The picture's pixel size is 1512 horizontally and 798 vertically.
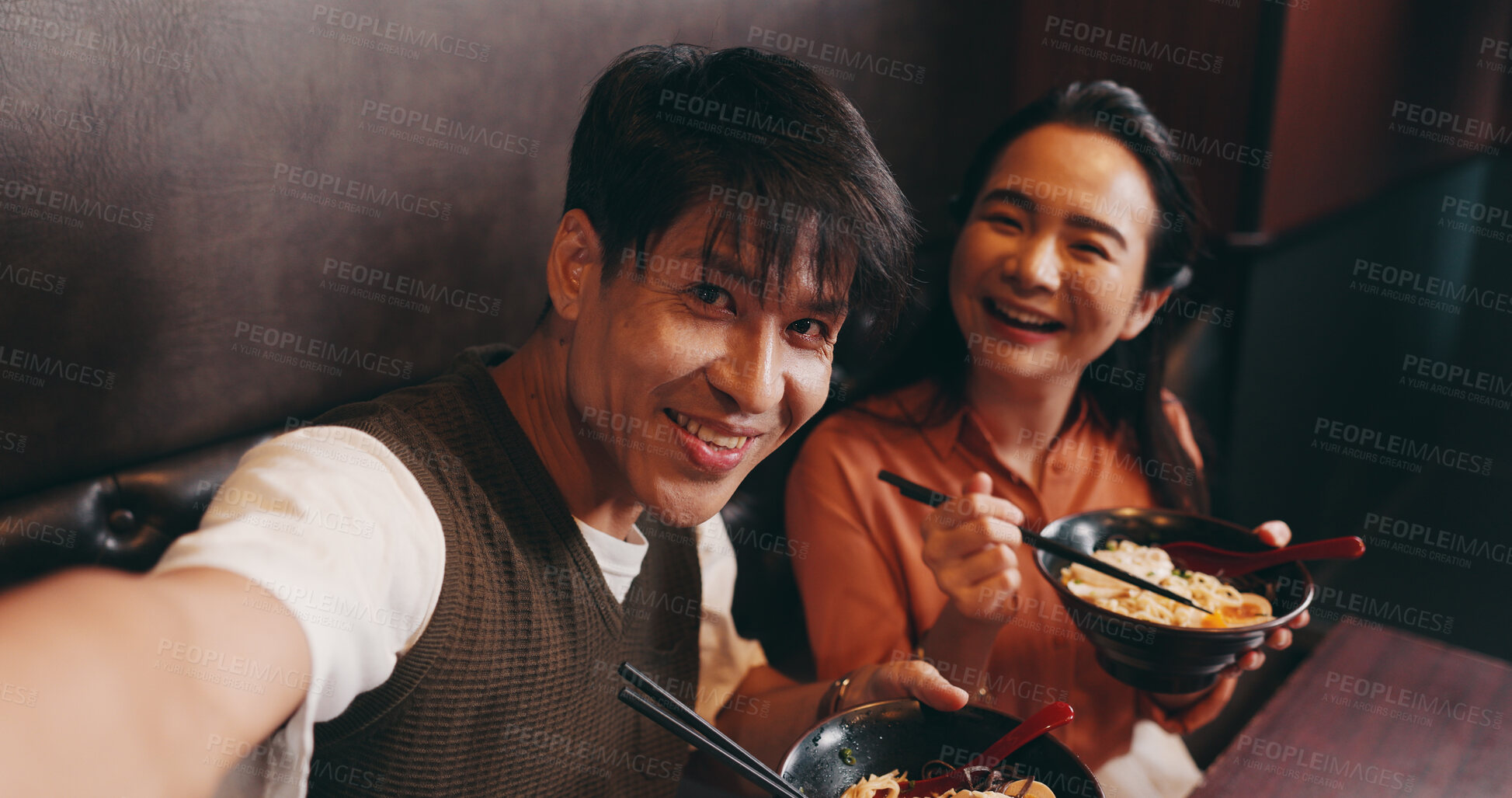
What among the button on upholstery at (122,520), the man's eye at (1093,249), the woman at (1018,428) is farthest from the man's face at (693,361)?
the man's eye at (1093,249)

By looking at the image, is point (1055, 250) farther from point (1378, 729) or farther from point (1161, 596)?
point (1378, 729)

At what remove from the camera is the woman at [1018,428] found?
1.66 meters

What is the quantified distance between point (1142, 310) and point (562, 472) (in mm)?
1195

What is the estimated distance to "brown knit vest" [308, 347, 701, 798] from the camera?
3.26 feet

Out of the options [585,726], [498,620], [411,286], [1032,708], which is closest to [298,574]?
[498,620]

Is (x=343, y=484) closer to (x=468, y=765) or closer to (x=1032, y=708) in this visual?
(x=468, y=765)

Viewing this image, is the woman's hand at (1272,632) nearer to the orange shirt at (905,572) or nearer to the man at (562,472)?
the orange shirt at (905,572)

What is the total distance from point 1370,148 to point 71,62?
14.1 feet

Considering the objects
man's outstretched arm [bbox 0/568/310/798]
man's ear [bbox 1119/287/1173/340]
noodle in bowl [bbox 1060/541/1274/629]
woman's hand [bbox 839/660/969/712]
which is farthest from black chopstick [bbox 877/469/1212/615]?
man's outstretched arm [bbox 0/568/310/798]

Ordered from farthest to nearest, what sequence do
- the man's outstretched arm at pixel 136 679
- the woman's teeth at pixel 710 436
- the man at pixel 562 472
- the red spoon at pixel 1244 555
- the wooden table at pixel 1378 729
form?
the red spoon at pixel 1244 555 → the wooden table at pixel 1378 729 → the woman's teeth at pixel 710 436 → the man at pixel 562 472 → the man's outstretched arm at pixel 136 679

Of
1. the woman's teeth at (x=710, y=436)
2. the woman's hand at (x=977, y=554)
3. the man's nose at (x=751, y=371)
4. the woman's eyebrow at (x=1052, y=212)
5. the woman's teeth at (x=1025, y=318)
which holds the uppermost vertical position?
the woman's eyebrow at (x=1052, y=212)

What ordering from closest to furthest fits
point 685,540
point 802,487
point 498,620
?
point 498,620, point 685,540, point 802,487

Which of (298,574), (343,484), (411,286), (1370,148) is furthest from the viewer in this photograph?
(1370,148)

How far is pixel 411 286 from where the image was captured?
1.66m
